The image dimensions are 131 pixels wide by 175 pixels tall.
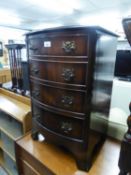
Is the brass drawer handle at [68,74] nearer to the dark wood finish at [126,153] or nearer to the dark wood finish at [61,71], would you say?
the dark wood finish at [61,71]

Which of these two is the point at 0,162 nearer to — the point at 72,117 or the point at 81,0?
the point at 72,117

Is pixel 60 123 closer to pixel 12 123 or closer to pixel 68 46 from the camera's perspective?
pixel 68 46

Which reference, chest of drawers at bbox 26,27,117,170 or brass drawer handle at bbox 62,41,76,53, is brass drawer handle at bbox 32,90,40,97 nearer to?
chest of drawers at bbox 26,27,117,170

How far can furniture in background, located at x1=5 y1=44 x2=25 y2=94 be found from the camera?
1.64 metres

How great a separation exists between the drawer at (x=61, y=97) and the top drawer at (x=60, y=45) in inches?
8.6

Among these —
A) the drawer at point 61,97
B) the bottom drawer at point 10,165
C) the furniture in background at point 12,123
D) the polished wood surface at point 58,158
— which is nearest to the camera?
the drawer at point 61,97

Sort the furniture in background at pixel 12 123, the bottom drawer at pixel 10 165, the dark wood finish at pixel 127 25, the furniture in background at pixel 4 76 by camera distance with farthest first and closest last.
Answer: the furniture in background at pixel 4 76 < the bottom drawer at pixel 10 165 < the furniture in background at pixel 12 123 < the dark wood finish at pixel 127 25

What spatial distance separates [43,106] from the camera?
3.35ft

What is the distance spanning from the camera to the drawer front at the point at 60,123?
35.3 inches

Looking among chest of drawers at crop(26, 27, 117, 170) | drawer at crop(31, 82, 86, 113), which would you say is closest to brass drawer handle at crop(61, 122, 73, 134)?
chest of drawers at crop(26, 27, 117, 170)

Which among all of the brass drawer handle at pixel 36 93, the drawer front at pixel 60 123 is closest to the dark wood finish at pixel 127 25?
the drawer front at pixel 60 123

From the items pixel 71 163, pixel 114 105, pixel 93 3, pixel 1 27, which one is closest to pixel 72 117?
pixel 71 163

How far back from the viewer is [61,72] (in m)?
0.86

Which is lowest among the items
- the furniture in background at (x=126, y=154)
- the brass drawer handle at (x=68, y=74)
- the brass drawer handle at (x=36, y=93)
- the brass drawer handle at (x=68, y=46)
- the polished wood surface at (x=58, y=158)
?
the polished wood surface at (x=58, y=158)
